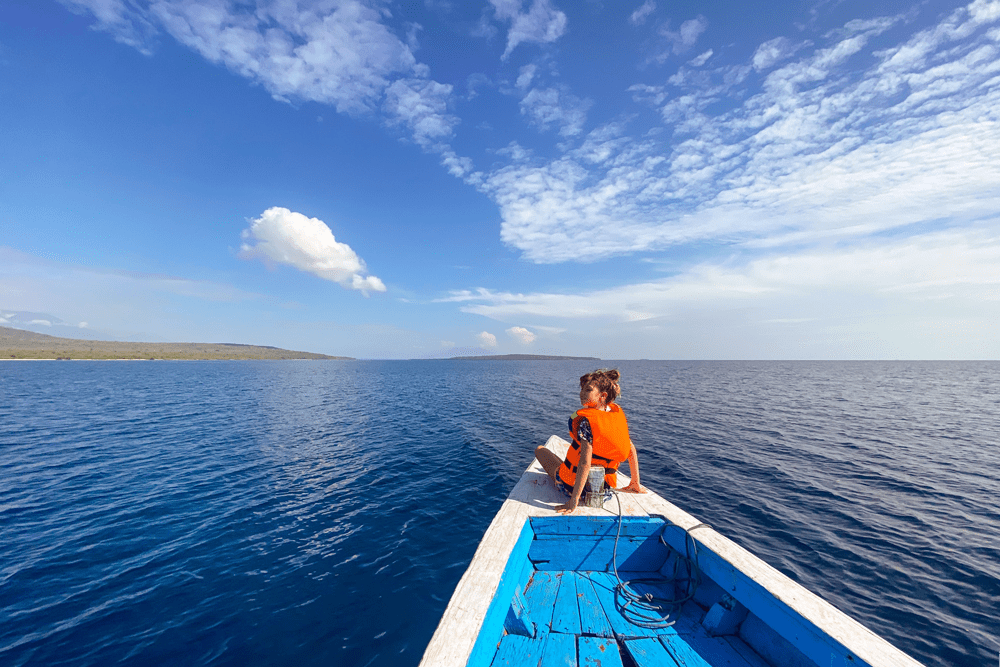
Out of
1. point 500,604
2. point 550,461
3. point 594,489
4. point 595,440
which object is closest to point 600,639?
point 500,604

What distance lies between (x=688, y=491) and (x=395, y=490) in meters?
11.9

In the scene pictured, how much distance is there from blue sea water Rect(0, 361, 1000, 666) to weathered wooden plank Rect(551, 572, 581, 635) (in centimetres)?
323

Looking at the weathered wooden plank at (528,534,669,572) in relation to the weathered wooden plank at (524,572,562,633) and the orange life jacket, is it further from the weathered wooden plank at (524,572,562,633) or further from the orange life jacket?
the orange life jacket

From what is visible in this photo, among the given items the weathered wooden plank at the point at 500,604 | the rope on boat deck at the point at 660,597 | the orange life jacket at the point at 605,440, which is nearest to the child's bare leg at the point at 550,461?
the orange life jacket at the point at 605,440

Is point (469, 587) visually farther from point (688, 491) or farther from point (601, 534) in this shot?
point (688, 491)

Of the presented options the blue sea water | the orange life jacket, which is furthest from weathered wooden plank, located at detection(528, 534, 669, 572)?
the blue sea water

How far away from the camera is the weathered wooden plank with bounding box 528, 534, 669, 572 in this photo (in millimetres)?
6148

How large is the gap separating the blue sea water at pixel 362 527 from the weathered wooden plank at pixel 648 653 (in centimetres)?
421

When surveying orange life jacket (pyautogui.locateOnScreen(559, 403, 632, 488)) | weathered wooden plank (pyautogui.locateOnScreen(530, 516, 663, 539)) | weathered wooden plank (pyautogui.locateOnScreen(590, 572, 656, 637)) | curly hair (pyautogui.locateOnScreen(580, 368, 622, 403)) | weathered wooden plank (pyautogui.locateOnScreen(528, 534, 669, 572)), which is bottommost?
weathered wooden plank (pyautogui.locateOnScreen(590, 572, 656, 637))

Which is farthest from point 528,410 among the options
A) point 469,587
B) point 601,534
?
point 469,587

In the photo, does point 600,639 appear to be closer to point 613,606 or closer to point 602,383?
point 613,606

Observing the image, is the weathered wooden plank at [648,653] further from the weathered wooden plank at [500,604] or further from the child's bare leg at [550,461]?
the child's bare leg at [550,461]

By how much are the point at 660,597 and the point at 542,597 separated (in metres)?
1.93

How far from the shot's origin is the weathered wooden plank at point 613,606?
484 centimetres
